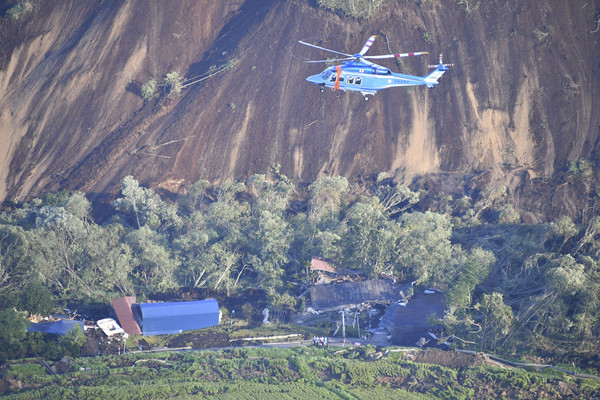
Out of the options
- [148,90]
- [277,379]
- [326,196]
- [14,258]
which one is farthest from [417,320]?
[148,90]

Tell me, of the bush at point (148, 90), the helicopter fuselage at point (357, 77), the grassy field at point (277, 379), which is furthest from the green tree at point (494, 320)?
the bush at point (148, 90)

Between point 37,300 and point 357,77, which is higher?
point 357,77

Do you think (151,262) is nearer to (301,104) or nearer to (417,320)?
(417,320)

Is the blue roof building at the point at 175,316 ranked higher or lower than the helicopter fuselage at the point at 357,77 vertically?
lower

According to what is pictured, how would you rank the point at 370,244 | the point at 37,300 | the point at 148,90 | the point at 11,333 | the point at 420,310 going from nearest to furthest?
the point at 11,333, the point at 37,300, the point at 420,310, the point at 370,244, the point at 148,90

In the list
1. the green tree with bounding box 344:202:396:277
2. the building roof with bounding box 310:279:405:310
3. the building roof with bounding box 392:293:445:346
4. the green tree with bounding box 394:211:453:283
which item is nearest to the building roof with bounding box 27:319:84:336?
the building roof with bounding box 310:279:405:310

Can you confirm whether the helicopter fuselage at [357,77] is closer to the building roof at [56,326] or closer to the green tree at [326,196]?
the green tree at [326,196]

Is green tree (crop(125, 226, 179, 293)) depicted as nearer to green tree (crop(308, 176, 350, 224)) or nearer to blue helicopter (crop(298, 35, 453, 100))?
green tree (crop(308, 176, 350, 224))
